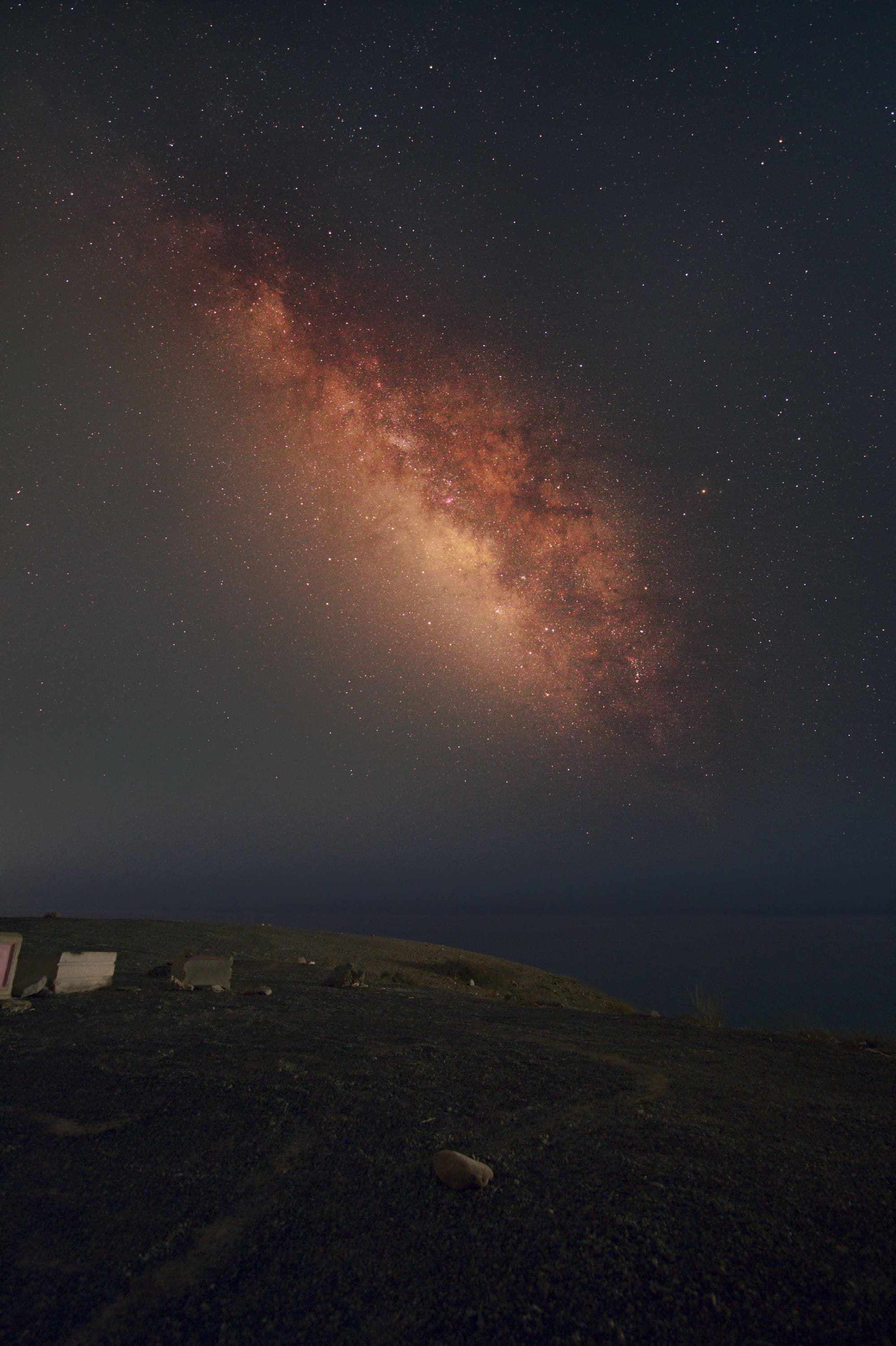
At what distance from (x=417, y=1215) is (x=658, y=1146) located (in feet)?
7.69

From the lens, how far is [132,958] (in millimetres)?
15617

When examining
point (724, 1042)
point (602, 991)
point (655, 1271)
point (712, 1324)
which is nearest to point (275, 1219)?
point (655, 1271)

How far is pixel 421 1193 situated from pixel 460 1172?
30 cm

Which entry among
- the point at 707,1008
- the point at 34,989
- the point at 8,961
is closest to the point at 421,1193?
the point at 8,961

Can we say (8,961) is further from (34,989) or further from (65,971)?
(65,971)

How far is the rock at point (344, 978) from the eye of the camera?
547 inches

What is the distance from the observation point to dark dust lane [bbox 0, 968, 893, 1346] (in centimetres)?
300

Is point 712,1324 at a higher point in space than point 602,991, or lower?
higher

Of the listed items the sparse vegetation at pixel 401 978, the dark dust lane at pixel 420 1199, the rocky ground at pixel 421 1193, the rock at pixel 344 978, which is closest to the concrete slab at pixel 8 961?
the rocky ground at pixel 421 1193

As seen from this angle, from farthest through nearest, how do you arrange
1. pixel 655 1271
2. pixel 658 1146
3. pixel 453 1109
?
pixel 453 1109, pixel 658 1146, pixel 655 1271

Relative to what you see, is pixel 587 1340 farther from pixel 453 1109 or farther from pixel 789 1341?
pixel 453 1109

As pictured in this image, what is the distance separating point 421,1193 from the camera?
13.6ft

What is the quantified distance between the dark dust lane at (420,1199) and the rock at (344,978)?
6.58m

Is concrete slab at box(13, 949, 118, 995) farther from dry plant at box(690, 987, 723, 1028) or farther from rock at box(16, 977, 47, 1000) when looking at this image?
dry plant at box(690, 987, 723, 1028)
